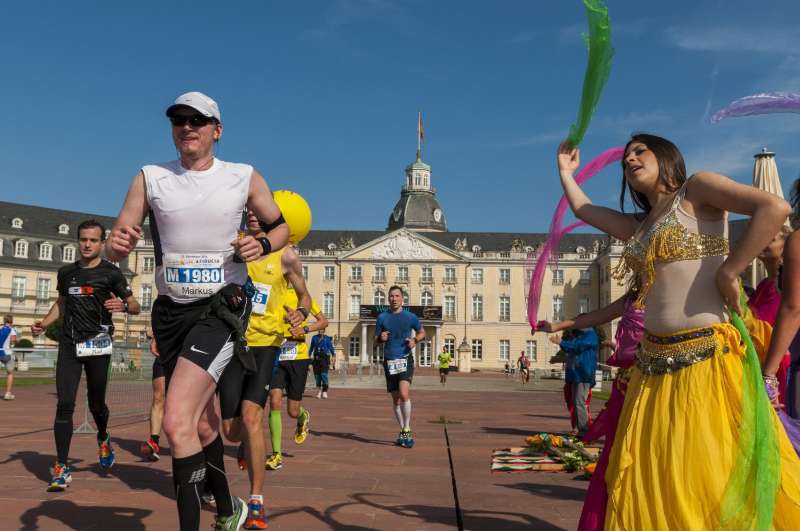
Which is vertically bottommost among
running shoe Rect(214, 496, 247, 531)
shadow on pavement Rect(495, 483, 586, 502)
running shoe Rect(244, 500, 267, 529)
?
shadow on pavement Rect(495, 483, 586, 502)

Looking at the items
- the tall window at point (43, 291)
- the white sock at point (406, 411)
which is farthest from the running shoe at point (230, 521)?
the tall window at point (43, 291)

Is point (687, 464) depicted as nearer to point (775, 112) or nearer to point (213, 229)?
point (775, 112)

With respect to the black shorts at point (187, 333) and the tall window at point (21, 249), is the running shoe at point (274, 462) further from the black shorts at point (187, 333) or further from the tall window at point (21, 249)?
the tall window at point (21, 249)

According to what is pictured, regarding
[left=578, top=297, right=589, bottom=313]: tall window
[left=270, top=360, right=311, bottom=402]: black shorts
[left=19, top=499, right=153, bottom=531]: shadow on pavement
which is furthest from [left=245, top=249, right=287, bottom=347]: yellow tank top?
[left=578, top=297, right=589, bottom=313]: tall window

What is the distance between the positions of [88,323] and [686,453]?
5.06 m

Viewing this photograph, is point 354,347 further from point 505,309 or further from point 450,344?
point 505,309

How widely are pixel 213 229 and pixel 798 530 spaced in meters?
2.75

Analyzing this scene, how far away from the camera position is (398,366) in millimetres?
9891

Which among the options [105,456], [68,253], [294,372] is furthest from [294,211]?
[68,253]

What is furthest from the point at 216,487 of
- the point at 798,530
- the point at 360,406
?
the point at 360,406

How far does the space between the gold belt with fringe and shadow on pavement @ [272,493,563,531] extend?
2.08 m

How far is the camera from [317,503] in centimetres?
554

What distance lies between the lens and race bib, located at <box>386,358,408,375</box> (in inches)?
389

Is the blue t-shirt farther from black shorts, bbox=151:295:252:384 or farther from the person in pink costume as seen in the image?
black shorts, bbox=151:295:252:384
